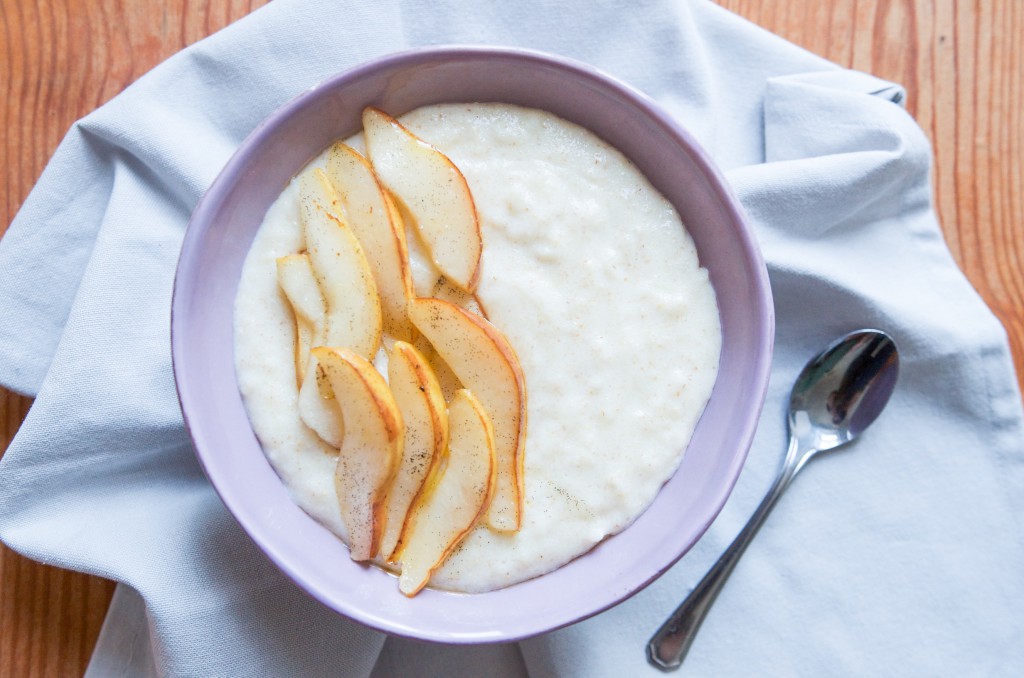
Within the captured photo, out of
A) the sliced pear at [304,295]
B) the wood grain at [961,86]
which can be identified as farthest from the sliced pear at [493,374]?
the wood grain at [961,86]

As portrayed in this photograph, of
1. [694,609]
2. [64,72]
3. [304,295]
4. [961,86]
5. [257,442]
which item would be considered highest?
[961,86]

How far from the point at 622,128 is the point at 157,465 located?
1.05 metres

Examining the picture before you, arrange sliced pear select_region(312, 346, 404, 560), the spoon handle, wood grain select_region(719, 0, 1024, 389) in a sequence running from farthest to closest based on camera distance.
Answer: wood grain select_region(719, 0, 1024, 389), the spoon handle, sliced pear select_region(312, 346, 404, 560)

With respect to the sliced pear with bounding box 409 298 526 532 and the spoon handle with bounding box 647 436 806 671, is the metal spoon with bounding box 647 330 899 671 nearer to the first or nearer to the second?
the spoon handle with bounding box 647 436 806 671

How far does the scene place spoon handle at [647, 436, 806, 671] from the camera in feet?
5.14

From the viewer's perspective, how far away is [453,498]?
135 cm

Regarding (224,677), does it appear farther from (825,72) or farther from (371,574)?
(825,72)

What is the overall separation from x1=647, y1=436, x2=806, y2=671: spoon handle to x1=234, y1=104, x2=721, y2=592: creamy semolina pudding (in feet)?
0.83

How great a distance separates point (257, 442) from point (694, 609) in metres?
0.85

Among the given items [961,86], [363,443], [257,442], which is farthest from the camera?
[961,86]

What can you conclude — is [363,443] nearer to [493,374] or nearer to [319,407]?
[319,407]

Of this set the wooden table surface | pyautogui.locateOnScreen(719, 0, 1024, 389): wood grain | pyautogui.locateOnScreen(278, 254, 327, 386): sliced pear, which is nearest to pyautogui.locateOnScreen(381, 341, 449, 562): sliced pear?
pyautogui.locateOnScreen(278, 254, 327, 386): sliced pear

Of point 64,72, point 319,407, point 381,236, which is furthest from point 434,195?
point 64,72

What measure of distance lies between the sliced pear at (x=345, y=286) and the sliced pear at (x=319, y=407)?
59mm
